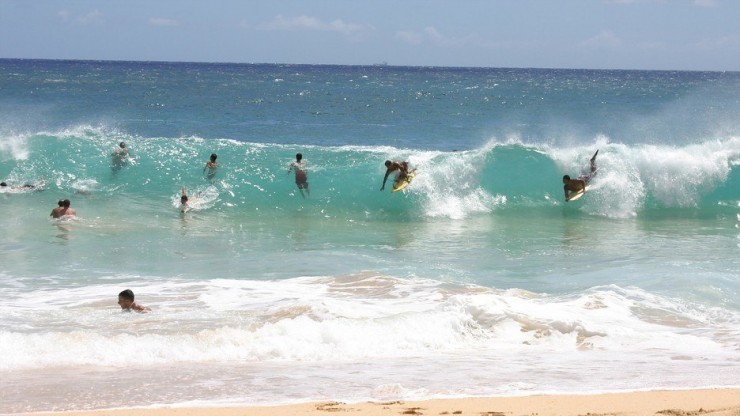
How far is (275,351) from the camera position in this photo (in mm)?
9016

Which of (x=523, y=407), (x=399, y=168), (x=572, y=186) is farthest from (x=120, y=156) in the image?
(x=523, y=407)

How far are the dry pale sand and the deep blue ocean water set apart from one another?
30 centimetres

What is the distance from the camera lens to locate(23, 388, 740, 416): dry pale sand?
268 inches

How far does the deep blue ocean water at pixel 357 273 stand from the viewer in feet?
27.2

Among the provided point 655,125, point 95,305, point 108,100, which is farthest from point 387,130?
point 95,305

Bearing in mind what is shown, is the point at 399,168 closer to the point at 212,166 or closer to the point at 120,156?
the point at 212,166

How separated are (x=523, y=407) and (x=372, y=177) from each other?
15291 mm

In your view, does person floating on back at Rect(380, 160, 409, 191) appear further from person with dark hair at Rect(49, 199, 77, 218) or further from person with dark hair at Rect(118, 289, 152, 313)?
person with dark hair at Rect(118, 289, 152, 313)

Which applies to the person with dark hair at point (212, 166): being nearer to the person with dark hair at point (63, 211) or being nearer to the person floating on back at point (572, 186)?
the person with dark hair at point (63, 211)

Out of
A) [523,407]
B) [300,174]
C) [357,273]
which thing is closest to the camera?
[523,407]

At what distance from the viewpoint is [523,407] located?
7.01m

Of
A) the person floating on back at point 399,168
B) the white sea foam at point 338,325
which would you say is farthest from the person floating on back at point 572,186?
the white sea foam at point 338,325

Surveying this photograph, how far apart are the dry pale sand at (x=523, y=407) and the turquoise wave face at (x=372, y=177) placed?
484 inches

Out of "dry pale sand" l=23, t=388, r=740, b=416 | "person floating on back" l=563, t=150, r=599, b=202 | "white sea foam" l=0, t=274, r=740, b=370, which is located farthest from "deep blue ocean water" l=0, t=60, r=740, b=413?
"person floating on back" l=563, t=150, r=599, b=202
